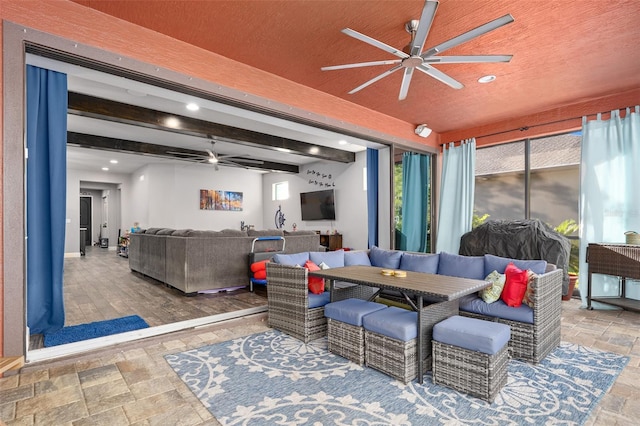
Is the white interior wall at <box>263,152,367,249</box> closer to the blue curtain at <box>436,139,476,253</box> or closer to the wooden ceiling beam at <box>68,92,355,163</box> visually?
the wooden ceiling beam at <box>68,92,355,163</box>

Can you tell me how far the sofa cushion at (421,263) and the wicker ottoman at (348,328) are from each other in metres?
1.05

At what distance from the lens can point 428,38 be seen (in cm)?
306

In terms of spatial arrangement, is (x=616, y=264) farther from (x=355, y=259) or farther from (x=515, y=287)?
(x=355, y=259)

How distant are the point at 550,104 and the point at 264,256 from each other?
4706 mm

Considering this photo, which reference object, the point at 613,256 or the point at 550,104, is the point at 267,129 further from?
the point at 613,256

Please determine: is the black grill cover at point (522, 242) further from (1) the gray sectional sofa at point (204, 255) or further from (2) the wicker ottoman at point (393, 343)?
(2) the wicker ottoman at point (393, 343)

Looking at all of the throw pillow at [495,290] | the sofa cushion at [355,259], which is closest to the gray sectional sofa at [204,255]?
the sofa cushion at [355,259]

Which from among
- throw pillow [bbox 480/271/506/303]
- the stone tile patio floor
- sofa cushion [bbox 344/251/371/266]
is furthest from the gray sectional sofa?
throw pillow [bbox 480/271/506/303]

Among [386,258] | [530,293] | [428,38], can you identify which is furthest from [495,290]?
[428,38]

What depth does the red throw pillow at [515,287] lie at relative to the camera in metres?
2.82

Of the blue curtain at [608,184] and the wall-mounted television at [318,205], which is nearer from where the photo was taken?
the blue curtain at [608,184]

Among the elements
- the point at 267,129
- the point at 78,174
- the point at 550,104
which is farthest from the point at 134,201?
the point at 550,104

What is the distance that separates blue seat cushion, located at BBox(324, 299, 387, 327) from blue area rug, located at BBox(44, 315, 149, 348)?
205 centimetres

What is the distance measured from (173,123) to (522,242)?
5553 millimetres
